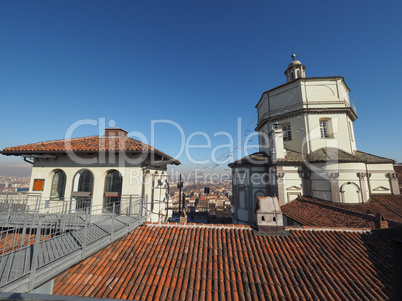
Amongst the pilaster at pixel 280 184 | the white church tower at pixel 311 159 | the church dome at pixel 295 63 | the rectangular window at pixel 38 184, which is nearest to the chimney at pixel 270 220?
the pilaster at pixel 280 184

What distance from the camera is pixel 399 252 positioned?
529cm

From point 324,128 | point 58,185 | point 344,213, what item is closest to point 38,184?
point 58,185

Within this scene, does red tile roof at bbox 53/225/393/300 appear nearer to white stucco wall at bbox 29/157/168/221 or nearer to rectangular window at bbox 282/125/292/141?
white stucco wall at bbox 29/157/168/221

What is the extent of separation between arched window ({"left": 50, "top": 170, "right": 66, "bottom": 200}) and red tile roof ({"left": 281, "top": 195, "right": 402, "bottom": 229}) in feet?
44.5

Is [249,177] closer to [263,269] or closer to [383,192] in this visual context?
[383,192]

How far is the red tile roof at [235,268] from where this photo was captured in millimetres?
4012

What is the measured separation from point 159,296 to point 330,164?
1601 cm

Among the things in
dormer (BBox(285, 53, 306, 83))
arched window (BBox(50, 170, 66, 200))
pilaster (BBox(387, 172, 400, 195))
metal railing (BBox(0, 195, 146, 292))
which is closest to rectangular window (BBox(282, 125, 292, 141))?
dormer (BBox(285, 53, 306, 83))

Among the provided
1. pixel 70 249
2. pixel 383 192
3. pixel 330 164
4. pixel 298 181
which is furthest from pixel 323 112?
pixel 70 249

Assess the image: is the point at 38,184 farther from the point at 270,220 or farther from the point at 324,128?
the point at 324,128

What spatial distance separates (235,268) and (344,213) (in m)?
8.96

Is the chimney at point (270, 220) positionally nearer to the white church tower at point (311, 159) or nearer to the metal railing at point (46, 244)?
the metal railing at point (46, 244)

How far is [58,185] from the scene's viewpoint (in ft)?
31.2

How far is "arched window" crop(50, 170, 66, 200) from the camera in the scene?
929 cm
